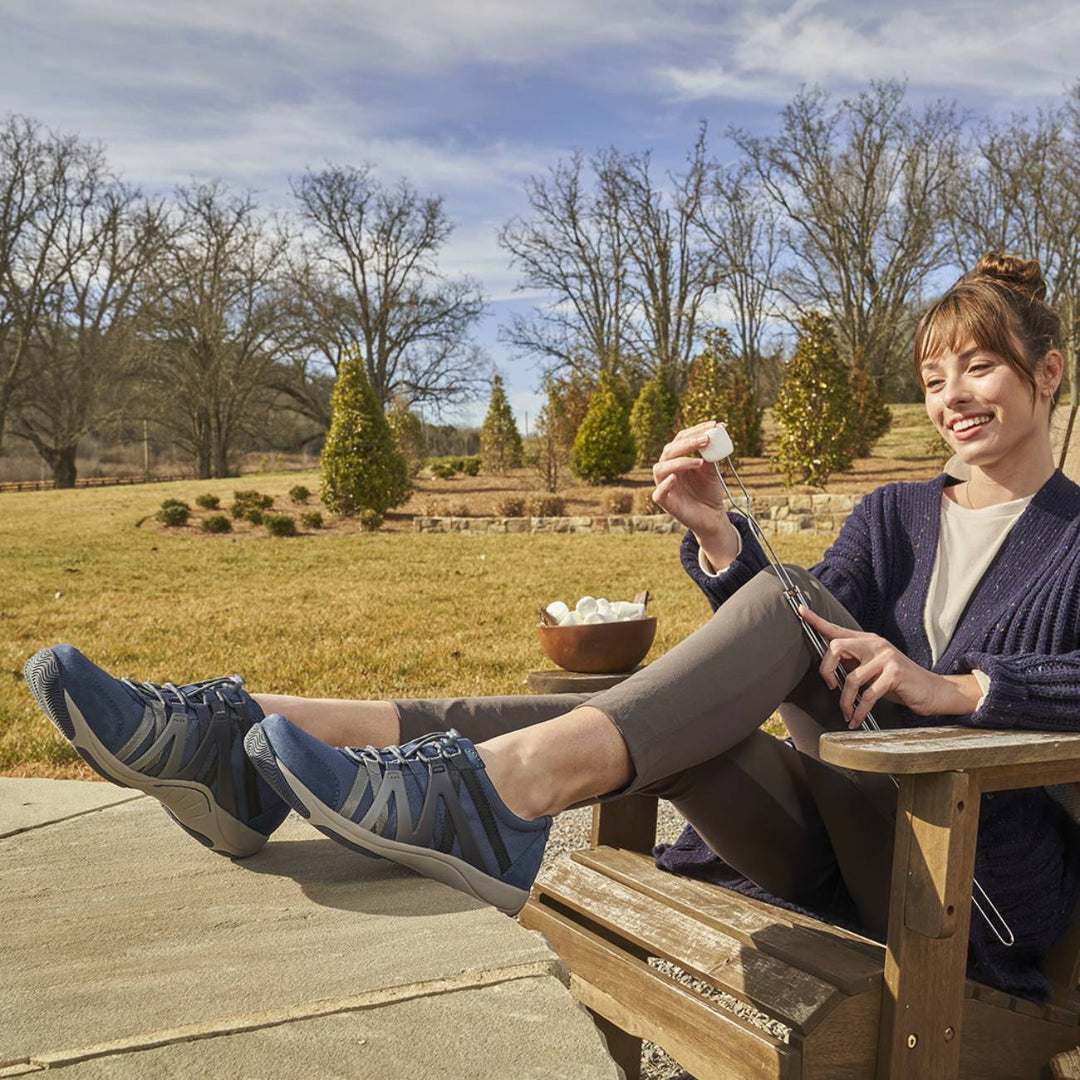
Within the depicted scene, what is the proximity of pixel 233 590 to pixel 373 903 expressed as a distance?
304 inches

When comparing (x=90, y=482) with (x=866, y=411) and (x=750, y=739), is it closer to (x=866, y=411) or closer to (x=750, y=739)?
(x=866, y=411)

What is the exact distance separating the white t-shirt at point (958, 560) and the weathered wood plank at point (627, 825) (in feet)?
1.59

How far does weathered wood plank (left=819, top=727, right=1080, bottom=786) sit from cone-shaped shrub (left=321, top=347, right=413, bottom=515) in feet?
44.8

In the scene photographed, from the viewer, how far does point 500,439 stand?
67.9 ft

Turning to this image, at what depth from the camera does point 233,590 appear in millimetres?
8688

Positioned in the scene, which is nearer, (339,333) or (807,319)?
(807,319)

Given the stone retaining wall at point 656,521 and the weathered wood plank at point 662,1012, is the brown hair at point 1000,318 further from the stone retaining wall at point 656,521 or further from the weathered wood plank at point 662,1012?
the stone retaining wall at point 656,521

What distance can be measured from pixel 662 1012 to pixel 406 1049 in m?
0.71

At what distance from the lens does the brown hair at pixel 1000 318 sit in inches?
→ 74.1

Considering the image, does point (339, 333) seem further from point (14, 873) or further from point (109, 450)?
point (14, 873)

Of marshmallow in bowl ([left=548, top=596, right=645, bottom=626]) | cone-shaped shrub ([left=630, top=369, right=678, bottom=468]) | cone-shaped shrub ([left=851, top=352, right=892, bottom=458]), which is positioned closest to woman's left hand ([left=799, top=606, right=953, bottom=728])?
marshmallow in bowl ([left=548, top=596, right=645, bottom=626])

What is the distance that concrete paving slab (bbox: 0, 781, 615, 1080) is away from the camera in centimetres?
104

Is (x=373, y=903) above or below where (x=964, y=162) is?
below

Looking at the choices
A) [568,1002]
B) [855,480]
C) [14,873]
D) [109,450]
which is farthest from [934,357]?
[109,450]
